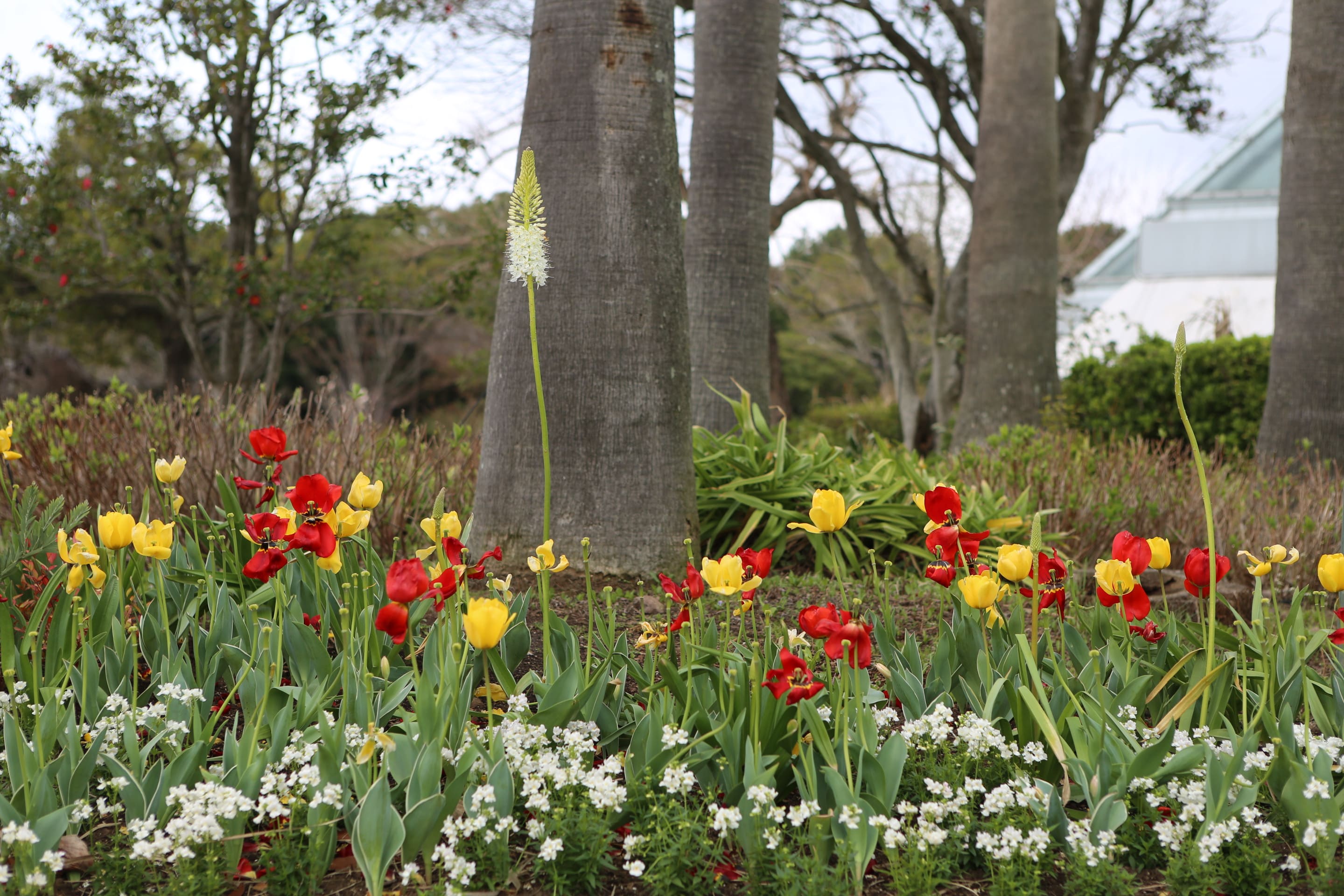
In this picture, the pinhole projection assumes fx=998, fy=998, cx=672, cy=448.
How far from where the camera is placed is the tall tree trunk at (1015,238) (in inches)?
317

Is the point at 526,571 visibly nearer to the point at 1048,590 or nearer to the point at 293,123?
the point at 1048,590

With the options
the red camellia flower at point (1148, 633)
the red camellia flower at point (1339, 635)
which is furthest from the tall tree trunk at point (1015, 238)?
the red camellia flower at point (1339, 635)

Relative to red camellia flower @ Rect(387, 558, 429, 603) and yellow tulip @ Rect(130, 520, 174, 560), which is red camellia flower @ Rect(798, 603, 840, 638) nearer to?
red camellia flower @ Rect(387, 558, 429, 603)

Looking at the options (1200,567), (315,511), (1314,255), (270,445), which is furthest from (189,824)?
(1314,255)

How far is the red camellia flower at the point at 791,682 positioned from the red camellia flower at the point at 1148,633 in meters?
1.01

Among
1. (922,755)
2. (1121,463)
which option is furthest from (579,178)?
(1121,463)

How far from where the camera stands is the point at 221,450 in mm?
4457

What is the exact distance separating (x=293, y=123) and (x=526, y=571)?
28.6 ft

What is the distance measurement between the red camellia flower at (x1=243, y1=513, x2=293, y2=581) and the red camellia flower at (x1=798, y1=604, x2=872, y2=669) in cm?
116

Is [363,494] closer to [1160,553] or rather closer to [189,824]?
[189,824]

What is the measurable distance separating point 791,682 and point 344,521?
1066 millimetres

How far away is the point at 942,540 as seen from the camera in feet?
7.34

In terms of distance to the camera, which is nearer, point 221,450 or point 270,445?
point 270,445

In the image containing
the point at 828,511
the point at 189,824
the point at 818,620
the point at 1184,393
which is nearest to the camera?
the point at 189,824
